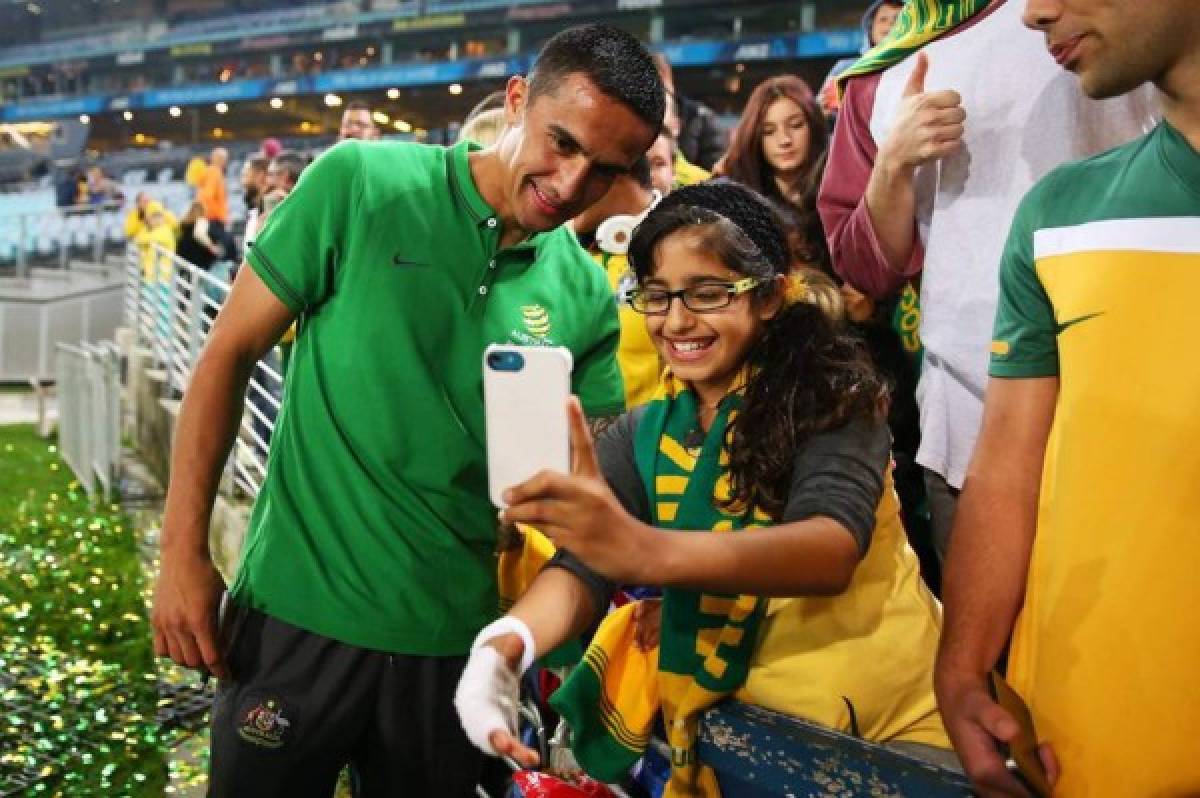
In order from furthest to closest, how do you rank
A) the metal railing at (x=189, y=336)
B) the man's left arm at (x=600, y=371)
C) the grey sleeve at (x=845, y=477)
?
the metal railing at (x=189, y=336)
the man's left arm at (x=600, y=371)
the grey sleeve at (x=845, y=477)

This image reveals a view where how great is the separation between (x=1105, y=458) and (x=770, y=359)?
1.83ft

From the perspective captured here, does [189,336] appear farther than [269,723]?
Yes

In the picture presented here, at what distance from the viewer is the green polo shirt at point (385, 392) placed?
5.85 ft

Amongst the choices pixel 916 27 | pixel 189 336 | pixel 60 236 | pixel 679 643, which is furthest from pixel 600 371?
pixel 60 236

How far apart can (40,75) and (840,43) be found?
27.1 metres

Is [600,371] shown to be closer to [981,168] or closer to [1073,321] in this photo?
[981,168]

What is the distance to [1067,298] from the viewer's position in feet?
4.09

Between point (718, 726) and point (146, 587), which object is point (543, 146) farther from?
point (146, 587)

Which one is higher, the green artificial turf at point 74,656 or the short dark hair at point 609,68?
the short dark hair at point 609,68

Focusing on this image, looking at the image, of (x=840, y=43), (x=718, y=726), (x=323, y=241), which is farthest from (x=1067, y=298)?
(x=840, y=43)

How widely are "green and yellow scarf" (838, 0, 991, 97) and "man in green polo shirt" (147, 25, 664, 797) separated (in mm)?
384

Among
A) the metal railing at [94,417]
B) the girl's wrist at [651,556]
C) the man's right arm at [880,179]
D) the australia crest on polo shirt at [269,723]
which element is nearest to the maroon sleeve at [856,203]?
the man's right arm at [880,179]

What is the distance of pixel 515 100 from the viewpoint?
1908 millimetres

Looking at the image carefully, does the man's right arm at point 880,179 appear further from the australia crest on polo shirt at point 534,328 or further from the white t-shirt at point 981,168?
the australia crest on polo shirt at point 534,328
